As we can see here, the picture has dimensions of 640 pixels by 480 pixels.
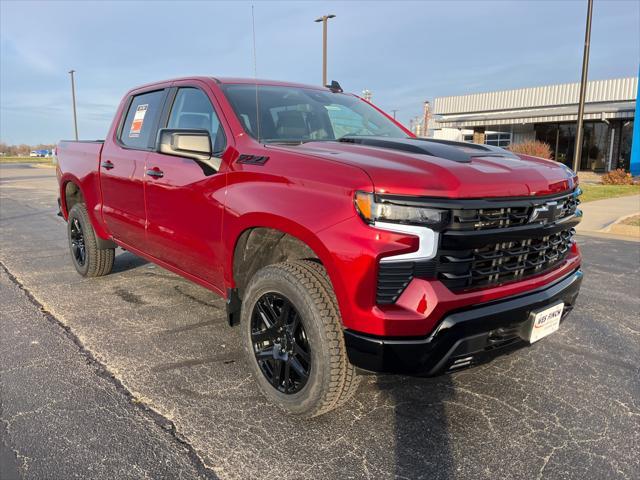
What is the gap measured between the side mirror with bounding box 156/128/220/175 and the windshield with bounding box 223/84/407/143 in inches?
10.7

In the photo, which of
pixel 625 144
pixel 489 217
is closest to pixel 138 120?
pixel 489 217

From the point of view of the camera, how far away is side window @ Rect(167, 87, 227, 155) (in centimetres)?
326

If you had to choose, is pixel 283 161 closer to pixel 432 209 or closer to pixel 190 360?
pixel 432 209

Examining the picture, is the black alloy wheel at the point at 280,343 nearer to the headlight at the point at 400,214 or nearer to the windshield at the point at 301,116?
the headlight at the point at 400,214

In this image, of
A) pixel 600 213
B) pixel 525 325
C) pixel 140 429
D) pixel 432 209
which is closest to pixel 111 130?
pixel 140 429

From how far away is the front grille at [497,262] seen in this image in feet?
7.48

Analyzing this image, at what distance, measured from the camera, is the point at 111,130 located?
190 inches

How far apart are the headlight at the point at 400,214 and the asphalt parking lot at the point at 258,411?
112 centimetres

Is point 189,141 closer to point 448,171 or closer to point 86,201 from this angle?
point 448,171

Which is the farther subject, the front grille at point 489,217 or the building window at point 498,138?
the building window at point 498,138

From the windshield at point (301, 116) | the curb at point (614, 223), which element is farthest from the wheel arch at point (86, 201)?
the curb at point (614, 223)

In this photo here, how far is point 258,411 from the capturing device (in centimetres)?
280

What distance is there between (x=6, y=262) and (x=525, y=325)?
6223 mm

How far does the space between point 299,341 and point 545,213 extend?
56.6 inches
